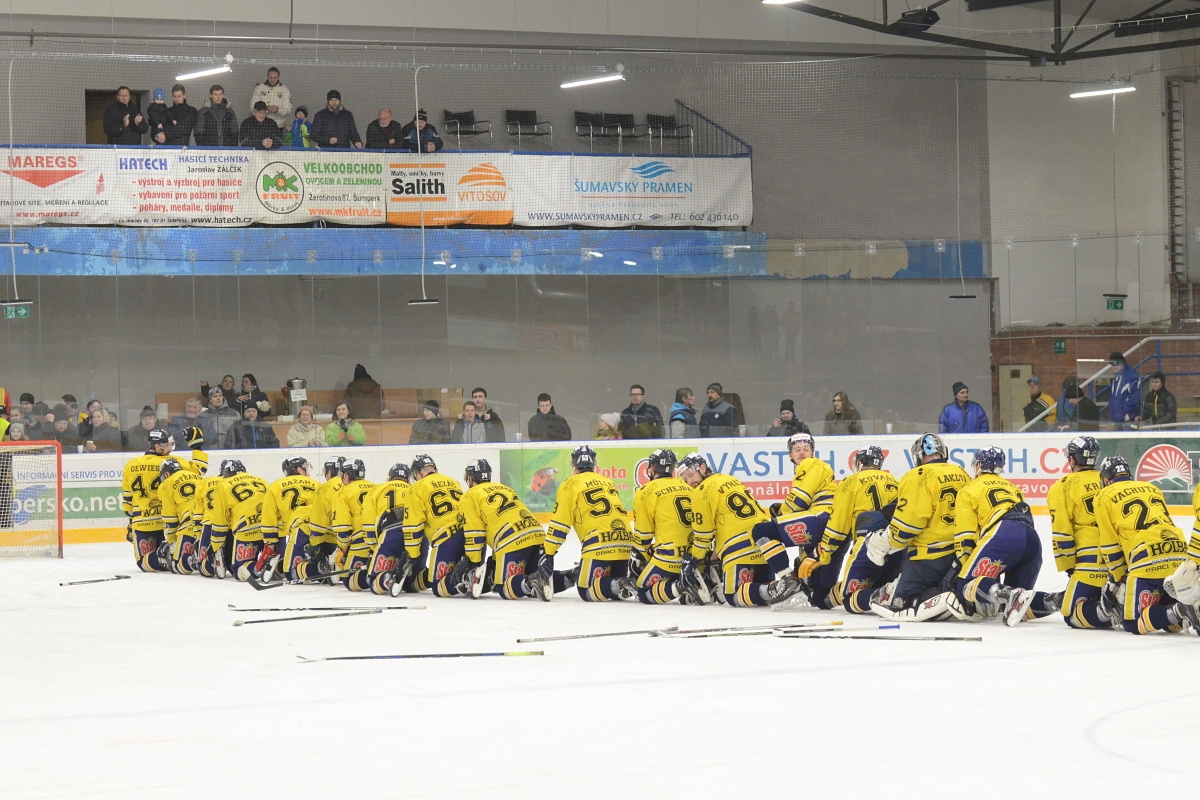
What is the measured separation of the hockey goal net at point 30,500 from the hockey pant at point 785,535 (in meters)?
7.70

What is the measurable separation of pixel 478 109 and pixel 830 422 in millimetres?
6425

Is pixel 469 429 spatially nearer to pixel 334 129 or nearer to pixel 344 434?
pixel 344 434

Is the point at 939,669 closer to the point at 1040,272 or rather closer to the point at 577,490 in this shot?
the point at 577,490

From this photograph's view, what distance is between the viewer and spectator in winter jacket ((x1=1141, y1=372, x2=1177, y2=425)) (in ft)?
48.5

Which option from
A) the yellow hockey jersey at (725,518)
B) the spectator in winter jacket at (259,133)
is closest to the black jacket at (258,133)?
the spectator in winter jacket at (259,133)

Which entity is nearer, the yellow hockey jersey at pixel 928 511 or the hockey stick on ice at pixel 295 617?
the yellow hockey jersey at pixel 928 511

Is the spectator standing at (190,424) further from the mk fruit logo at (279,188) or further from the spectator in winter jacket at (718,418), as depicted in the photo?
the spectator in winter jacket at (718,418)

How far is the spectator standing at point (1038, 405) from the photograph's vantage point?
50.3 feet

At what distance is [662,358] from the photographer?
52.1 ft

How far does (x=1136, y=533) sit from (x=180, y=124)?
43.5ft

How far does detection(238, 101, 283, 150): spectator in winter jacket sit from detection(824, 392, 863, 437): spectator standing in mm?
7407

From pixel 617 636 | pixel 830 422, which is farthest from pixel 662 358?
pixel 617 636

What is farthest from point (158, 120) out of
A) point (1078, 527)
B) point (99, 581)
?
point (1078, 527)

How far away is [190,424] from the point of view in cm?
1471
